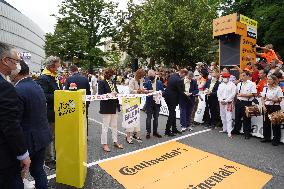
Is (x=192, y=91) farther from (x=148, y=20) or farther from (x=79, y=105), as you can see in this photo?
(x=148, y=20)

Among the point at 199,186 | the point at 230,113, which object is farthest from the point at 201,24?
the point at 199,186

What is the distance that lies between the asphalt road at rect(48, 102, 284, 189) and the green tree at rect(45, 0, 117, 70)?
32.9 meters

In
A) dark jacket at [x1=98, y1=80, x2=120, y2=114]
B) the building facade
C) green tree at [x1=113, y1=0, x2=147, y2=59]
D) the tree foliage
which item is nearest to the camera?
dark jacket at [x1=98, y1=80, x2=120, y2=114]

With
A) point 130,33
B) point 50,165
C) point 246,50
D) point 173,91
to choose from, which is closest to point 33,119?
point 50,165

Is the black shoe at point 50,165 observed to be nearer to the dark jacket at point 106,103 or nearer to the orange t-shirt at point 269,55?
the dark jacket at point 106,103

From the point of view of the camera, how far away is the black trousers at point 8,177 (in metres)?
2.98

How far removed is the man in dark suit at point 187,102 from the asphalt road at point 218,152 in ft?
1.65

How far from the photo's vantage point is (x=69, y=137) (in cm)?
532

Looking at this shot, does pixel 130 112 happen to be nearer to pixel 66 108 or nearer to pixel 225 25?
pixel 66 108

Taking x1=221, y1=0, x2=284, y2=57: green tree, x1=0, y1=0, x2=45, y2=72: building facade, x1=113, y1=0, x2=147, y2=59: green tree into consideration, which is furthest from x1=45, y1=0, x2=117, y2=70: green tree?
x1=0, y1=0, x2=45, y2=72: building facade

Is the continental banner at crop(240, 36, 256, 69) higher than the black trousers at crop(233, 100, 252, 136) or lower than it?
higher

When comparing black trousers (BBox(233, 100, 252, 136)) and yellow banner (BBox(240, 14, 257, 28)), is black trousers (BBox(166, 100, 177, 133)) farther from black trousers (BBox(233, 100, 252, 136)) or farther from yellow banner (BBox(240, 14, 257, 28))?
yellow banner (BBox(240, 14, 257, 28))

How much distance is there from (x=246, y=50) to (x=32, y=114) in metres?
12.4

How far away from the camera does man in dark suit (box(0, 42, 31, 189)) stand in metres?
2.83
